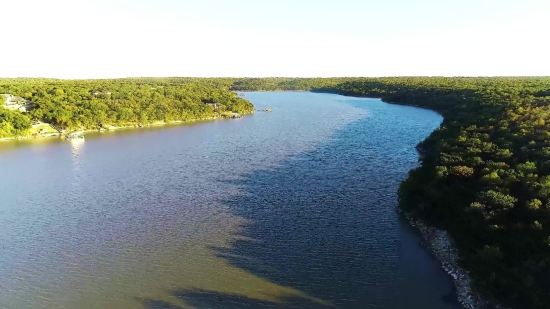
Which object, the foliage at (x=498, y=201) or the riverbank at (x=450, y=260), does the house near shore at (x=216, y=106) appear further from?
the riverbank at (x=450, y=260)

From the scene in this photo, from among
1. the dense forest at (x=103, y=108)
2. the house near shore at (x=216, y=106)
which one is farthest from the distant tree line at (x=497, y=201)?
the house near shore at (x=216, y=106)

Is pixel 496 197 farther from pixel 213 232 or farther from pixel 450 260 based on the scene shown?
pixel 213 232

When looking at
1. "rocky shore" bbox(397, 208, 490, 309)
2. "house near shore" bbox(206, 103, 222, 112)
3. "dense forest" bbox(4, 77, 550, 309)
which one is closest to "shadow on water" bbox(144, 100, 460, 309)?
"rocky shore" bbox(397, 208, 490, 309)

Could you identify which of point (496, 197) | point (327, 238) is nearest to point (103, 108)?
point (327, 238)

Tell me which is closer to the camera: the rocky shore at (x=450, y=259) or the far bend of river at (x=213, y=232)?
the rocky shore at (x=450, y=259)

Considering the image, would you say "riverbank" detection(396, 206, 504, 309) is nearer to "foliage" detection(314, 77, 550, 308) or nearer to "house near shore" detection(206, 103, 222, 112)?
"foliage" detection(314, 77, 550, 308)

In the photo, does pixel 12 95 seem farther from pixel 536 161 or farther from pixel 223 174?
pixel 536 161

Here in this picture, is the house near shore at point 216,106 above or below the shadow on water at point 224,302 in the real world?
above

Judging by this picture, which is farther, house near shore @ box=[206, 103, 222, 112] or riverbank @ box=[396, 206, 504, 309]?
house near shore @ box=[206, 103, 222, 112]
